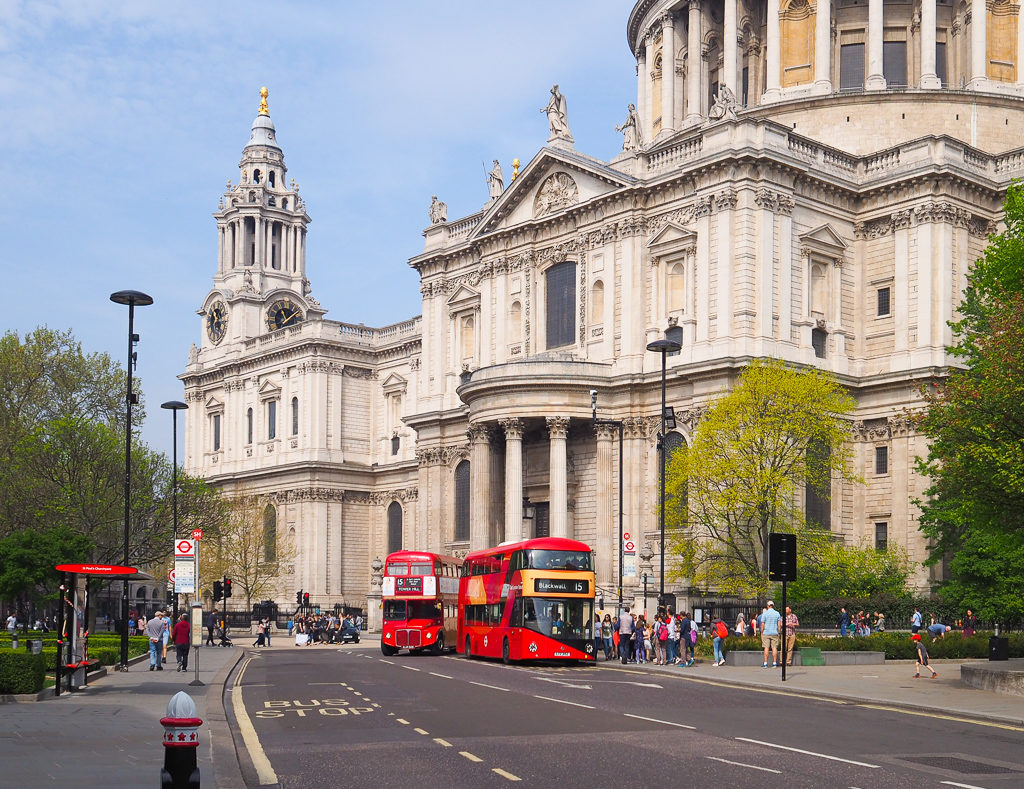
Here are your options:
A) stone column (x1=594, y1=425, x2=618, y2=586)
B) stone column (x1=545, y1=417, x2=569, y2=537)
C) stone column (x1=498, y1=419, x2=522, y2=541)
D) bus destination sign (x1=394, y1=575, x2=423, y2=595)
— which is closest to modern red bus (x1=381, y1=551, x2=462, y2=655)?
bus destination sign (x1=394, y1=575, x2=423, y2=595)

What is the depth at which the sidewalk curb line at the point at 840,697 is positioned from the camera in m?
24.7

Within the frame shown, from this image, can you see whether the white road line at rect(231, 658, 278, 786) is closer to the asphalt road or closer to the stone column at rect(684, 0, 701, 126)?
the asphalt road

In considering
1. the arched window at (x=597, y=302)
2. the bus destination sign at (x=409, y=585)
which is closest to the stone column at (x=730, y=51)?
the arched window at (x=597, y=302)

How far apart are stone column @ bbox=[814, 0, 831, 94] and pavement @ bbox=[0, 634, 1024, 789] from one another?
39.4m

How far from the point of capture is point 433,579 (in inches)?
2092

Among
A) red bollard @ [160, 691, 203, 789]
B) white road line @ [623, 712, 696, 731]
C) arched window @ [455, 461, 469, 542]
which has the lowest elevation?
white road line @ [623, 712, 696, 731]

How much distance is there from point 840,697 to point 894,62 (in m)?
55.0

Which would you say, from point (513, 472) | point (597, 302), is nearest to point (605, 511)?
point (513, 472)

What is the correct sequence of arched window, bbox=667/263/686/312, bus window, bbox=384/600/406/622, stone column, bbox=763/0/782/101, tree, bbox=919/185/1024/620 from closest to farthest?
tree, bbox=919/185/1024/620, bus window, bbox=384/600/406/622, arched window, bbox=667/263/686/312, stone column, bbox=763/0/782/101

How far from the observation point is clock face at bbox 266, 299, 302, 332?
359 feet

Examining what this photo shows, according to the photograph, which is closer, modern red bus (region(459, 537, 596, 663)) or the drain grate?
the drain grate

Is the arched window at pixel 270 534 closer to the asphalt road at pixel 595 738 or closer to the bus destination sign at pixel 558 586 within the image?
the bus destination sign at pixel 558 586

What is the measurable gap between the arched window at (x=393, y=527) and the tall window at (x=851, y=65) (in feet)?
138

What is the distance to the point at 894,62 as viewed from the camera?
77.0 meters
